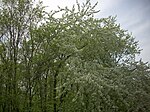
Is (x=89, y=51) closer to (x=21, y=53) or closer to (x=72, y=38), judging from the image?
(x=72, y=38)

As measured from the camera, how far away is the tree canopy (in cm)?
1198

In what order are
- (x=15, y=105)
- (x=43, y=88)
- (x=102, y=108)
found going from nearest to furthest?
(x=102, y=108) → (x=15, y=105) → (x=43, y=88)

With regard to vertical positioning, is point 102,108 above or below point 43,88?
below

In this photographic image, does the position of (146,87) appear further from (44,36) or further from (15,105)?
(15,105)

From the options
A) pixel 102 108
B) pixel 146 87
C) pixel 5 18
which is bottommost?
pixel 102 108

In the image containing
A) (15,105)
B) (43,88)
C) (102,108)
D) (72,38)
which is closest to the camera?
(102,108)

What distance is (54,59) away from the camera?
45.2 ft

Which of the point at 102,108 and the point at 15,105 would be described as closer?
the point at 102,108

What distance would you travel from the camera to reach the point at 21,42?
14.5 meters

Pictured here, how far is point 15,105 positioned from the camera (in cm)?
1382

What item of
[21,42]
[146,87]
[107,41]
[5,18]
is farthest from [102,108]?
[5,18]

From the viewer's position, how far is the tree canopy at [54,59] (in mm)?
11977

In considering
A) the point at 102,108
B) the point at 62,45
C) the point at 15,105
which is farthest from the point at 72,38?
the point at 15,105

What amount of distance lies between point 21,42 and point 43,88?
2596 millimetres
